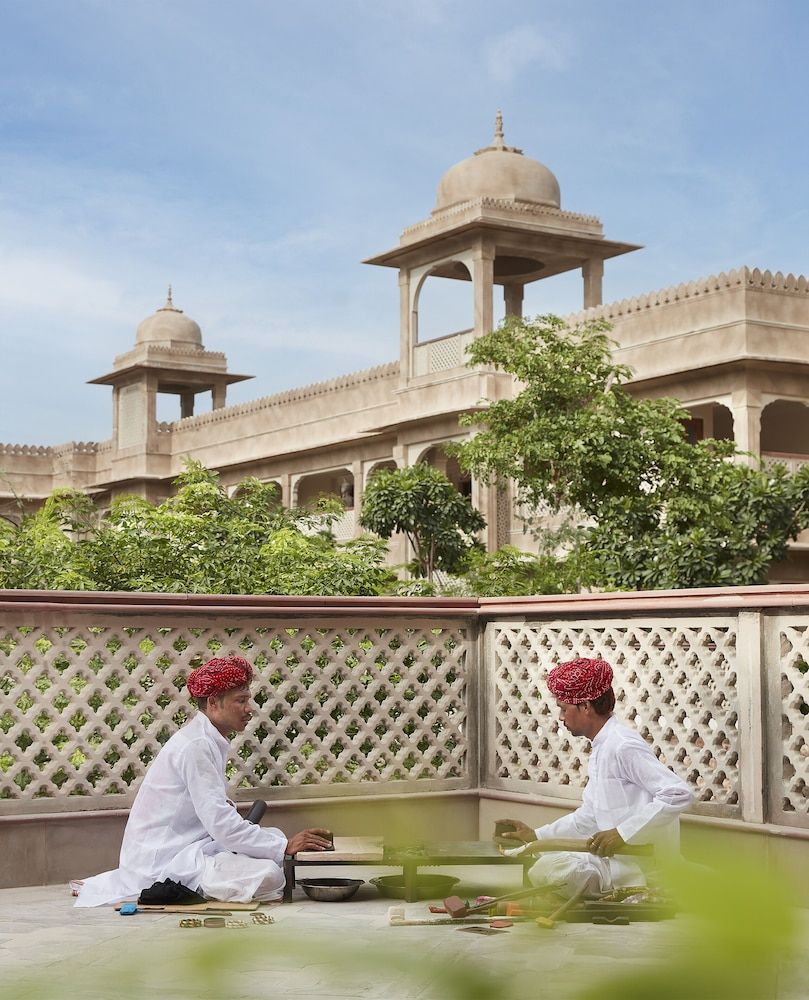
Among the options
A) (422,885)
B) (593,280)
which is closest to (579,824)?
(422,885)

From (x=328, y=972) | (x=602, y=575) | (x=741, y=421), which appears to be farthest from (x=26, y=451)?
(x=328, y=972)

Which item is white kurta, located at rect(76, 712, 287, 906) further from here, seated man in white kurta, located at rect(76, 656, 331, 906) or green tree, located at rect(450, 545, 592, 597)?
green tree, located at rect(450, 545, 592, 597)

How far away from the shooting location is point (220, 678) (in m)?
5.30

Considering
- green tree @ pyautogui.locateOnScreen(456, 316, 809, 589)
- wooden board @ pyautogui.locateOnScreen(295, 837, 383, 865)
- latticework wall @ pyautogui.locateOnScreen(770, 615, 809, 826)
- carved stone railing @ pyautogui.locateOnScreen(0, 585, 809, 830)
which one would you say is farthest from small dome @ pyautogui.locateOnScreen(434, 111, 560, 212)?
wooden board @ pyautogui.locateOnScreen(295, 837, 383, 865)

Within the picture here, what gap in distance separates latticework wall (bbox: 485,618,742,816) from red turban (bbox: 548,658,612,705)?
0.95 meters

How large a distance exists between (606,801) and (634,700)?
116 cm

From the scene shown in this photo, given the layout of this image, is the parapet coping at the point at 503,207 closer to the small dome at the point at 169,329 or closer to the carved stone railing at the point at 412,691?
the small dome at the point at 169,329

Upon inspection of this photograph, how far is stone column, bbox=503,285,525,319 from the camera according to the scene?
938 inches

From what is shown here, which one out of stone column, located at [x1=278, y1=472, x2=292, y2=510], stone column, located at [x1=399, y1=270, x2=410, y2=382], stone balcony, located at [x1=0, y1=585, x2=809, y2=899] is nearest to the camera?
stone balcony, located at [x1=0, y1=585, x2=809, y2=899]

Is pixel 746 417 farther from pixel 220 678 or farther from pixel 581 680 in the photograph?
pixel 220 678

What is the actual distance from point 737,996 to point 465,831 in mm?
6184

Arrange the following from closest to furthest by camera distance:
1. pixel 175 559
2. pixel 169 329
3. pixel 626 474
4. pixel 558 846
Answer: pixel 558 846 → pixel 175 559 → pixel 626 474 → pixel 169 329

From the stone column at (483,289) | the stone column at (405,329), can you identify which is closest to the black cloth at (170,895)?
the stone column at (483,289)

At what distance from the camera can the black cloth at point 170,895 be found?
5188 mm
